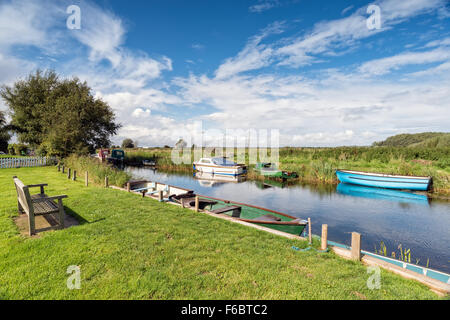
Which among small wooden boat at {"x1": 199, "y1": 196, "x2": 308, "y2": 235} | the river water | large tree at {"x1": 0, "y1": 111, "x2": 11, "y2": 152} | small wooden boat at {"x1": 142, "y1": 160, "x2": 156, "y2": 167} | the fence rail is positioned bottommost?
the river water

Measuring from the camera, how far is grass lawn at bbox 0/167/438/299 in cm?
348

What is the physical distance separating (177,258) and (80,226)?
332cm

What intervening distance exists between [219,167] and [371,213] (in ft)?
60.0

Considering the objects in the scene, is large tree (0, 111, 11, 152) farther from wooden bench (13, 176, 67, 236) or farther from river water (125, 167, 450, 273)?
wooden bench (13, 176, 67, 236)

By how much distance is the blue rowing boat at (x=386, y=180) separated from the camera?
18319mm

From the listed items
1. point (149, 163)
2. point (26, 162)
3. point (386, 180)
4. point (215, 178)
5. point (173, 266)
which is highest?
point (26, 162)

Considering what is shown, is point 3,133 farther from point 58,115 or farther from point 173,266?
point 173,266

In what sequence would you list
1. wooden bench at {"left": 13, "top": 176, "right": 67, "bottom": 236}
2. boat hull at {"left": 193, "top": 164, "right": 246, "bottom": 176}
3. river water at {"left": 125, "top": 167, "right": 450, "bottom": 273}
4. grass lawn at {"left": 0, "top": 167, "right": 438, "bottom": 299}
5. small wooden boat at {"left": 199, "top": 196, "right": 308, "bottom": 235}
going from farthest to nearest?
boat hull at {"left": 193, "top": 164, "right": 246, "bottom": 176} < river water at {"left": 125, "top": 167, "right": 450, "bottom": 273} < small wooden boat at {"left": 199, "top": 196, "right": 308, "bottom": 235} < wooden bench at {"left": 13, "top": 176, "right": 67, "bottom": 236} < grass lawn at {"left": 0, "top": 167, "right": 438, "bottom": 299}

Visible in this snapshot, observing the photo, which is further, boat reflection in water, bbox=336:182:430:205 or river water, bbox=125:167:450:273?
boat reflection in water, bbox=336:182:430:205

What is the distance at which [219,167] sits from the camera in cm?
2864

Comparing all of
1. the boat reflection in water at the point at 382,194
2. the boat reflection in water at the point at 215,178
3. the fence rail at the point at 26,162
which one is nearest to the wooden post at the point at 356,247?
the boat reflection in water at the point at 382,194

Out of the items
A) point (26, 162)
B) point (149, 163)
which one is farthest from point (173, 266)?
point (149, 163)

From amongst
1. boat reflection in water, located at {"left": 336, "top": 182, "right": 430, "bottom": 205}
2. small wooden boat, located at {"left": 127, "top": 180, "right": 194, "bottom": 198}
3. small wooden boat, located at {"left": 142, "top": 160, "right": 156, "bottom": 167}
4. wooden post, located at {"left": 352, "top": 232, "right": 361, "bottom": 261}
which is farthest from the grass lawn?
small wooden boat, located at {"left": 142, "top": 160, "right": 156, "bottom": 167}

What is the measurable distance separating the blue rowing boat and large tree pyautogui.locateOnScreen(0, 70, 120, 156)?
27696 mm
